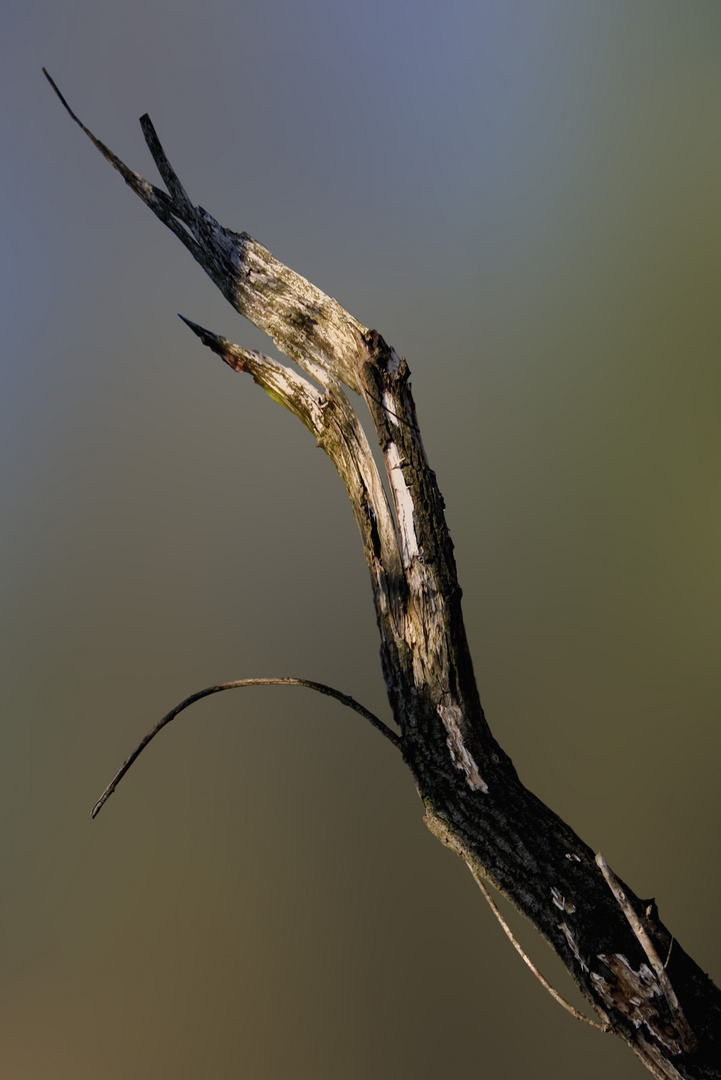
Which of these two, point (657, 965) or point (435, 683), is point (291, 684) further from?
point (657, 965)

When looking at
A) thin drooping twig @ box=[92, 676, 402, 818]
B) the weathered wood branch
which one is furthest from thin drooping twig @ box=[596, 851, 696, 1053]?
thin drooping twig @ box=[92, 676, 402, 818]

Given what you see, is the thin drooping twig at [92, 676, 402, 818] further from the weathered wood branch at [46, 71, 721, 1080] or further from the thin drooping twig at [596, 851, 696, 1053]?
the thin drooping twig at [596, 851, 696, 1053]

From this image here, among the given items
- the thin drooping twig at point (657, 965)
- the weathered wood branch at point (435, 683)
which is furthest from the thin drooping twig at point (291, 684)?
the thin drooping twig at point (657, 965)

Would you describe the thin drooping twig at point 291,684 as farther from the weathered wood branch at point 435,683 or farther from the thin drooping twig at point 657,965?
the thin drooping twig at point 657,965

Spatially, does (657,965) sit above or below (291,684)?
below

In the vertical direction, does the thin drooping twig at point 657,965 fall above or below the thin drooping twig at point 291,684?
below

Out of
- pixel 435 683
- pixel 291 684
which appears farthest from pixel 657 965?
pixel 291 684

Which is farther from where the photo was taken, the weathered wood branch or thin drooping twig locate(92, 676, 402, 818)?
thin drooping twig locate(92, 676, 402, 818)

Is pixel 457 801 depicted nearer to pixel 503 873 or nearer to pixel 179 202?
pixel 503 873

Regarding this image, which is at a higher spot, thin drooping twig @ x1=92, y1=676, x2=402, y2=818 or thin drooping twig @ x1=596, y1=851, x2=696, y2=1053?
thin drooping twig @ x1=92, y1=676, x2=402, y2=818
